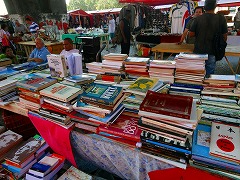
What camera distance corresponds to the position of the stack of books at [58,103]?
144 cm

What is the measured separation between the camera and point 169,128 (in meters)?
1.05

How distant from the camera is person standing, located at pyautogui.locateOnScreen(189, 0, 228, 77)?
9.73 feet

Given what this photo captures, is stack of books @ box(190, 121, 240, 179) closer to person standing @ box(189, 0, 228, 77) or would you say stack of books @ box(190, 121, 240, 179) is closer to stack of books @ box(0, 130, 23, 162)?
stack of books @ box(0, 130, 23, 162)

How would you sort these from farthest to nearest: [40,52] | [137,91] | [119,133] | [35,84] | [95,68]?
[40,52], [95,68], [35,84], [137,91], [119,133]

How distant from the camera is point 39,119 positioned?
1.66 meters

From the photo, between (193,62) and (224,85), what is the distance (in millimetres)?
351

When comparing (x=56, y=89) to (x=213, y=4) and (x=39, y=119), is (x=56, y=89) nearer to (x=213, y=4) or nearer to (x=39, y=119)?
Result: (x=39, y=119)

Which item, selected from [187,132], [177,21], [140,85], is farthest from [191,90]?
[177,21]

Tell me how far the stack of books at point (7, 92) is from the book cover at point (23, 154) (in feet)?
1.69

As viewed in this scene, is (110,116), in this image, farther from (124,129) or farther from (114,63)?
(114,63)

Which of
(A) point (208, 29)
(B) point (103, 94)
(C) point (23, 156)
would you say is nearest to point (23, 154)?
(C) point (23, 156)

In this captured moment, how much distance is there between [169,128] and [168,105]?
5.8 inches

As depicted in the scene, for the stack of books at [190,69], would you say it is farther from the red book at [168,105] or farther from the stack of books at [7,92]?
the stack of books at [7,92]

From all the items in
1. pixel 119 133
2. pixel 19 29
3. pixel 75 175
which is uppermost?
pixel 19 29
